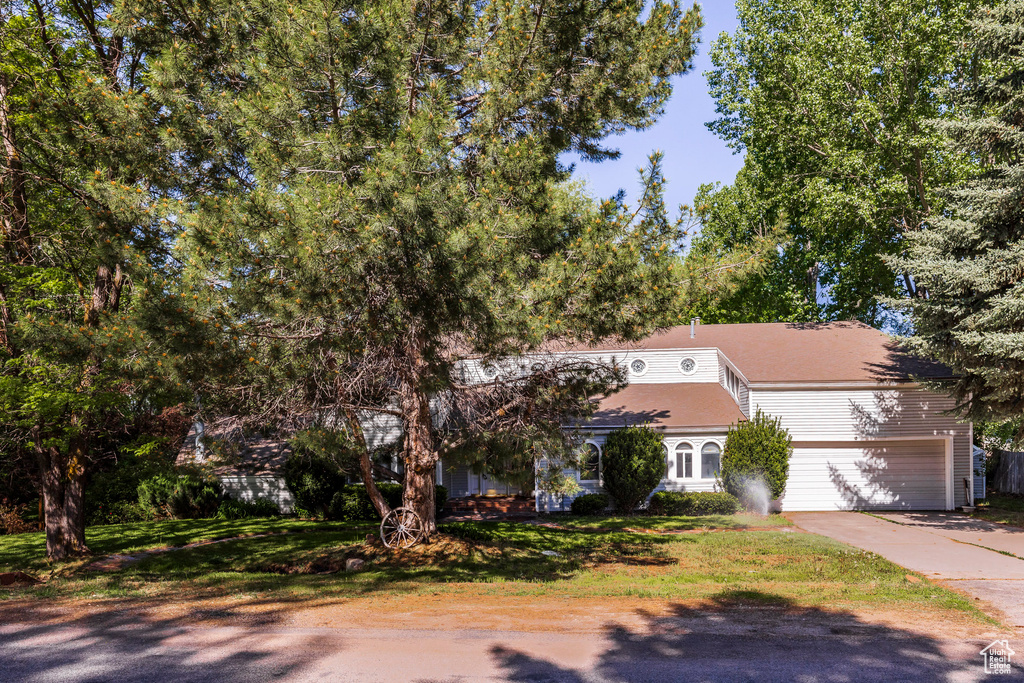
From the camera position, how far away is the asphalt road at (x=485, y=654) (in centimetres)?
603

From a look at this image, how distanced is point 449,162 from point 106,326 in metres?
5.74

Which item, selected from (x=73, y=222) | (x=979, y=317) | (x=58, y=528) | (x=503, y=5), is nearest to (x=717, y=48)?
(x=979, y=317)

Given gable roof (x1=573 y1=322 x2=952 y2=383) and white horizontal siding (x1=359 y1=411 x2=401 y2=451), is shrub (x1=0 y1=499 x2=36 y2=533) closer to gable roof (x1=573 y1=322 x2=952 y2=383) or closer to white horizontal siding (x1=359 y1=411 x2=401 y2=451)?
white horizontal siding (x1=359 y1=411 x2=401 y2=451)

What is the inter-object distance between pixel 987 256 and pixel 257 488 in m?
20.5

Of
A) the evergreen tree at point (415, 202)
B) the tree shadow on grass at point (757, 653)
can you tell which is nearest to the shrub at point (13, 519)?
the evergreen tree at point (415, 202)

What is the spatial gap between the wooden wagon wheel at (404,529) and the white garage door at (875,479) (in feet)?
40.9

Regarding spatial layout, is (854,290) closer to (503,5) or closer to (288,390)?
(503,5)

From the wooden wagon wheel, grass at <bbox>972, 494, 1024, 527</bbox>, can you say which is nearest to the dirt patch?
the wooden wagon wheel

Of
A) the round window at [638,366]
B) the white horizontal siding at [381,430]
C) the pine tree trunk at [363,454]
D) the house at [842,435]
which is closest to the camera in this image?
the pine tree trunk at [363,454]

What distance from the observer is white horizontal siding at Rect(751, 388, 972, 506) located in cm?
1948

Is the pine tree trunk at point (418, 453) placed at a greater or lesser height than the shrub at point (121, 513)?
greater

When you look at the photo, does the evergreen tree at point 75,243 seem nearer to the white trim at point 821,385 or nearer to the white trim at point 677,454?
the white trim at point 677,454

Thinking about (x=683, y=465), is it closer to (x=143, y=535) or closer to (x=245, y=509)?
(x=245, y=509)

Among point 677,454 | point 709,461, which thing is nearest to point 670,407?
point 677,454
